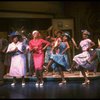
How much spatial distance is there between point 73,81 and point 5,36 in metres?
3.65

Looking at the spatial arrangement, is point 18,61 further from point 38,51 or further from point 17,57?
point 38,51

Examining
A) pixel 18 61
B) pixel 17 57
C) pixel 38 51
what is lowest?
pixel 18 61

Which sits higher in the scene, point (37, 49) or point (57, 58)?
point (37, 49)

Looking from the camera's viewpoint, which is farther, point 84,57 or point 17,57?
point 17,57

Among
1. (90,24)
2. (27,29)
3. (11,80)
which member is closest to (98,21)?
(90,24)

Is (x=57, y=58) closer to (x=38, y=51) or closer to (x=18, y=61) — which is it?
(x=38, y=51)

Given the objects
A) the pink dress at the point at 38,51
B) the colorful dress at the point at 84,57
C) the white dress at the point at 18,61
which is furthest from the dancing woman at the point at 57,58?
the white dress at the point at 18,61

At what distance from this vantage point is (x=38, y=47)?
979 cm

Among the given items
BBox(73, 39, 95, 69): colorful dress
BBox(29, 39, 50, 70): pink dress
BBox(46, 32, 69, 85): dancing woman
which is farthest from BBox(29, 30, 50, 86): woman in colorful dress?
BBox(73, 39, 95, 69): colorful dress

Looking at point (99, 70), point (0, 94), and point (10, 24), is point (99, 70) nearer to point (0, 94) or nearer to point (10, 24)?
point (10, 24)

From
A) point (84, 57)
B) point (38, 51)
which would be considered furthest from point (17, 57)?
point (84, 57)

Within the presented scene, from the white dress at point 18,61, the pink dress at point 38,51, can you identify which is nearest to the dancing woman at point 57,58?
the pink dress at point 38,51

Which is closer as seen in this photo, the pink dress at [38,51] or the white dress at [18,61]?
the pink dress at [38,51]

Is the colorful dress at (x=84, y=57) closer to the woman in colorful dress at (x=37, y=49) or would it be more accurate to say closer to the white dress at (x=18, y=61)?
the woman in colorful dress at (x=37, y=49)
